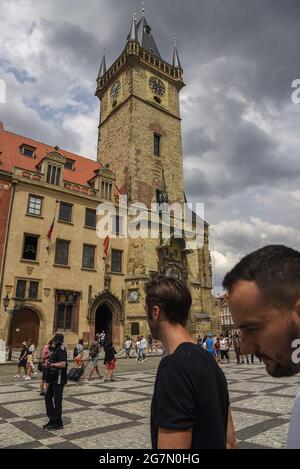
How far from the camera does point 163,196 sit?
106 ft

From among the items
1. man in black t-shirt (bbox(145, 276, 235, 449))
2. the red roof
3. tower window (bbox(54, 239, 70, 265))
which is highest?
the red roof

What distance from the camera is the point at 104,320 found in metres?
28.8

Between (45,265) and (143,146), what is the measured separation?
16.0 m

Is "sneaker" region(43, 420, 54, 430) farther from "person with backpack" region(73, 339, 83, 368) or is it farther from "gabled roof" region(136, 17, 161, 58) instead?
"gabled roof" region(136, 17, 161, 58)

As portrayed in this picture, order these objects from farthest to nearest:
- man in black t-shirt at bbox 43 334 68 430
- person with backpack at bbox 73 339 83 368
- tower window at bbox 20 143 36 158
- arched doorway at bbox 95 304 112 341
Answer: tower window at bbox 20 143 36 158
arched doorway at bbox 95 304 112 341
person with backpack at bbox 73 339 83 368
man in black t-shirt at bbox 43 334 68 430

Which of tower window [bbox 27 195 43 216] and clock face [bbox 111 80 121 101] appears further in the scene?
clock face [bbox 111 80 121 101]

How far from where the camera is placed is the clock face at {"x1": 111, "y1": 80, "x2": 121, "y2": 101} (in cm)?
3703

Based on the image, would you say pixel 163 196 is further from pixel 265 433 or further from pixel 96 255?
pixel 265 433

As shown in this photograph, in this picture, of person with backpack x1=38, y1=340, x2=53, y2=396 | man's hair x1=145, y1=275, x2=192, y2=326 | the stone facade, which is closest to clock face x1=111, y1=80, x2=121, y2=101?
the stone facade

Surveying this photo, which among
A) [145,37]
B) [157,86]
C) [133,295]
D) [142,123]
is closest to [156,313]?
[133,295]

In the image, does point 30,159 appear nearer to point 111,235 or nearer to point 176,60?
point 111,235

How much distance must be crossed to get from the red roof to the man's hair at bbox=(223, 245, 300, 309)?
26.6 metres

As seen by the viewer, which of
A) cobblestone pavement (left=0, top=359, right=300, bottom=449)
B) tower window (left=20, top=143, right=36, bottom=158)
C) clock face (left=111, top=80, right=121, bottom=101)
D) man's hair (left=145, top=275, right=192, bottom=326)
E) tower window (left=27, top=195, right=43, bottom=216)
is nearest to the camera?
man's hair (left=145, top=275, right=192, bottom=326)

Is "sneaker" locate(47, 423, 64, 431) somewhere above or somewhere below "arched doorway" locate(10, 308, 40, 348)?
below
